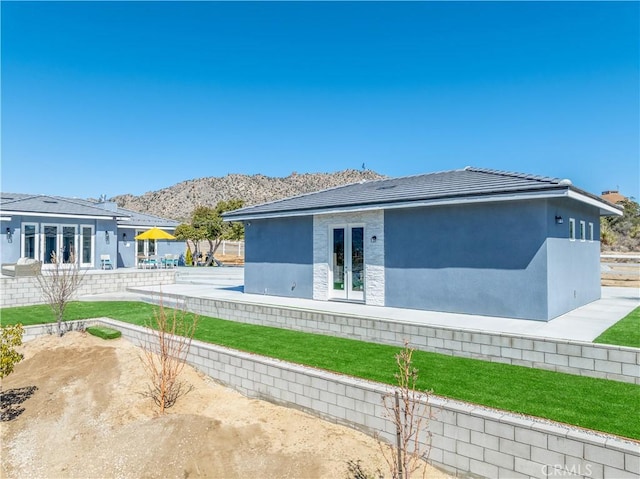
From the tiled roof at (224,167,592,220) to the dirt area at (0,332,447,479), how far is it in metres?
6.65

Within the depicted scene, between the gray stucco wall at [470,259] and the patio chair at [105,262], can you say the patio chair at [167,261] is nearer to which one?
the patio chair at [105,262]

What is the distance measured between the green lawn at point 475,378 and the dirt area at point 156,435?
1187 millimetres

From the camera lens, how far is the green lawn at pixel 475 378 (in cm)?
512

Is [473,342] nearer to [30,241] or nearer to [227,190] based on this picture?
[30,241]

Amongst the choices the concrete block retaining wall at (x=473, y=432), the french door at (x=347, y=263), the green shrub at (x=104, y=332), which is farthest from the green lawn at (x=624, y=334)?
the green shrub at (x=104, y=332)

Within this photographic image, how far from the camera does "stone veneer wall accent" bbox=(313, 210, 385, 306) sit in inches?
481

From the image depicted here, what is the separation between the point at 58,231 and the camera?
21.6 m

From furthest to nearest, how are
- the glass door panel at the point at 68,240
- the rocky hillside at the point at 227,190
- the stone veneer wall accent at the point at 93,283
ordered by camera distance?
the rocky hillside at the point at 227,190 → the glass door panel at the point at 68,240 → the stone veneer wall accent at the point at 93,283

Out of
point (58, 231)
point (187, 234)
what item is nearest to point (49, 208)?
point (58, 231)

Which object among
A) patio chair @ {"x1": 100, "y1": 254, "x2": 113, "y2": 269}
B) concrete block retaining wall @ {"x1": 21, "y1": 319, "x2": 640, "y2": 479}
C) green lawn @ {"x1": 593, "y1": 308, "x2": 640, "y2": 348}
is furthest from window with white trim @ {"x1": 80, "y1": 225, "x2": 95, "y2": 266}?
green lawn @ {"x1": 593, "y1": 308, "x2": 640, "y2": 348}

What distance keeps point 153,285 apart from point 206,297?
724cm

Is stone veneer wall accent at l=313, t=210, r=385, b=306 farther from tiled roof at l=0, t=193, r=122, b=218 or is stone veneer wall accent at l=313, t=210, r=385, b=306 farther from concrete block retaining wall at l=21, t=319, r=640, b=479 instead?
tiled roof at l=0, t=193, r=122, b=218

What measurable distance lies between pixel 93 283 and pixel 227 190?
64.1m

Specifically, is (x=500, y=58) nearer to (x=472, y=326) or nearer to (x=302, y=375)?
(x=472, y=326)
